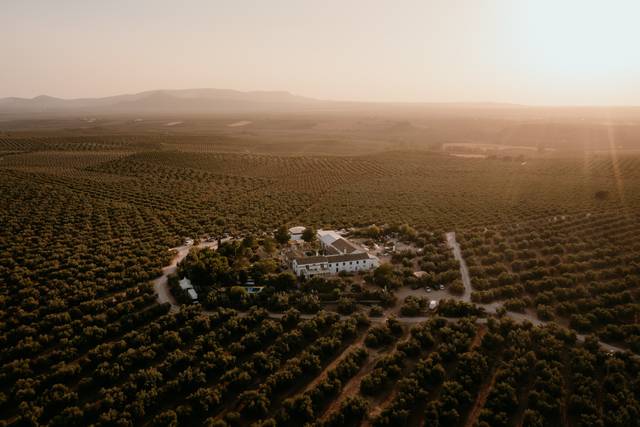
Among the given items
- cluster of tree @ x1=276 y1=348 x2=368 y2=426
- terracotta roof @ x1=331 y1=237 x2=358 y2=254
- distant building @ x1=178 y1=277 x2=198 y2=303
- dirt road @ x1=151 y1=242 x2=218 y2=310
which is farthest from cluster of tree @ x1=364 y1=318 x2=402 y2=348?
dirt road @ x1=151 y1=242 x2=218 y2=310

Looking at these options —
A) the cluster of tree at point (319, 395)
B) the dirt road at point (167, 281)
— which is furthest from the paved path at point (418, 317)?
the cluster of tree at point (319, 395)

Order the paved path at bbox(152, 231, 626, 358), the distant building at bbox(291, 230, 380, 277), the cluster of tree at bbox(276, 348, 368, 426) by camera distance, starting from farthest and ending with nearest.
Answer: the distant building at bbox(291, 230, 380, 277), the paved path at bbox(152, 231, 626, 358), the cluster of tree at bbox(276, 348, 368, 426)

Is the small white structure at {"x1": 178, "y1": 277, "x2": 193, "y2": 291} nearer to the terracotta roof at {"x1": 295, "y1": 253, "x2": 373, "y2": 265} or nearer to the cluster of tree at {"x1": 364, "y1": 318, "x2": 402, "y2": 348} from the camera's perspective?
the terracotta roof at {"x1": 295, "y1": 253, "x2": 373, "y2": 265}

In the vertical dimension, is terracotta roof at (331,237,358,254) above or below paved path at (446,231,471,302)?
above

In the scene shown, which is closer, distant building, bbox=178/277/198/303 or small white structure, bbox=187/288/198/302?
small white structure, bbox=187/288/198/302

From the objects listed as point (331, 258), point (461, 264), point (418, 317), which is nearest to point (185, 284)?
point (331, 258)

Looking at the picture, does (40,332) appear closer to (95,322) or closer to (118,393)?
(95,322)

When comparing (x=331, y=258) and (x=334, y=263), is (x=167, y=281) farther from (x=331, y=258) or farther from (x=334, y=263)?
(x=334, y=263)

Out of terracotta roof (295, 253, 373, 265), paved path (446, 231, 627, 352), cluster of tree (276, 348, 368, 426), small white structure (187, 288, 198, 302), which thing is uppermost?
terracotta roof (295, 253, 373, 265)

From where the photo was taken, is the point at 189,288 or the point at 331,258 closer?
the point at 189,288

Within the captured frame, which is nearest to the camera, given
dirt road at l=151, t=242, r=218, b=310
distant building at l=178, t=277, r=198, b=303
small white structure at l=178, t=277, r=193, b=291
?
distant building at l=178, t=277, r=198, b=303

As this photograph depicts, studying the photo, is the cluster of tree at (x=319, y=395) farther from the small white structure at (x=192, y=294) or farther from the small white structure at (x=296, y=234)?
the small white structure at (x=296, y=234)
